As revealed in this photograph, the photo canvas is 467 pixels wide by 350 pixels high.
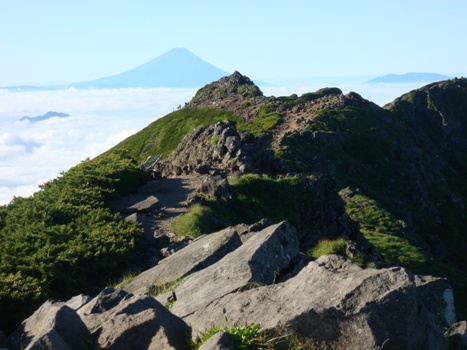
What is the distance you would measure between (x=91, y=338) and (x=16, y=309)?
818 centimetres

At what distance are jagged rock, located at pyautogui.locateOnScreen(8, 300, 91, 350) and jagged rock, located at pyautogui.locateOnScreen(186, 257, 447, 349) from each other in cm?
232

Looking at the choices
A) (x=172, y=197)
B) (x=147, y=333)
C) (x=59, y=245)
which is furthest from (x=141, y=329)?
(x=172, y=197)

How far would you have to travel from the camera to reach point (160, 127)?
4897 inches

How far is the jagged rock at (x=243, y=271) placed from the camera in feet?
42.4

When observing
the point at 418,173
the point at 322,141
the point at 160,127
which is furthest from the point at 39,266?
the point at 160,127

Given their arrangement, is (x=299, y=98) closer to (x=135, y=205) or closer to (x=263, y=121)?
(x=263, y=121)

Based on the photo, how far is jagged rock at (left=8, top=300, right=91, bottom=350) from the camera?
10.3 meters

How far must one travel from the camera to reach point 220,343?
31.3ft

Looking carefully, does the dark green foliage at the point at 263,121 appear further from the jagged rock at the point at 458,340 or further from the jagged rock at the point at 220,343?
the jagged rock at the point at 220,343

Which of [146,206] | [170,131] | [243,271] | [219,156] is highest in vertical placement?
[243,271]

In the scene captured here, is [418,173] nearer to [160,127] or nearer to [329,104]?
[329,104]

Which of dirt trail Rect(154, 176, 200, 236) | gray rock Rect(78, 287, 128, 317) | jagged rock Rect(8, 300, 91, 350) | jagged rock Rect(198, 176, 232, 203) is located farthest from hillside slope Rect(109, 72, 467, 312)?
jagged rock Rect(8, 300, 91, 350)

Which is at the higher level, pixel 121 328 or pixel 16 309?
pixel 121 328

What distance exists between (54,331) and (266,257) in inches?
228
